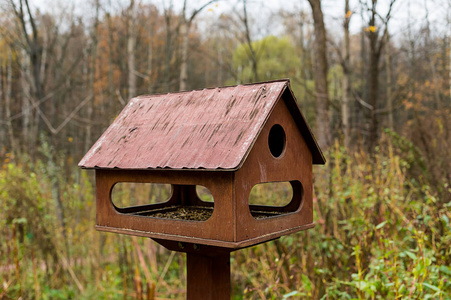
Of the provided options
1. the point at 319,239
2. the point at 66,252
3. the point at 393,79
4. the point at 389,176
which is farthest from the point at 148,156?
the point at 393,79

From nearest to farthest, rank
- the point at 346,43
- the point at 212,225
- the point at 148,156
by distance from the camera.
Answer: the point at 212,225 < the point at 148,156 < the point at 346,43

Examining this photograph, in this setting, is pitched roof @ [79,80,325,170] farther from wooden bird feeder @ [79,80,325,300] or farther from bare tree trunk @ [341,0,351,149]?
bare tree trunk @ [341,0,351,149]

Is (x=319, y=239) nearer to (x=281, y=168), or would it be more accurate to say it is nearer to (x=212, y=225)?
(x=281, y=168)

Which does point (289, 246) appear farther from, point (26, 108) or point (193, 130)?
point (26, 108)

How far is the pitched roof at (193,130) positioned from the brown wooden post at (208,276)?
50cm

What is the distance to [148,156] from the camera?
1657 millimetres

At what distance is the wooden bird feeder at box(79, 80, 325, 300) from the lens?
4.86 ft

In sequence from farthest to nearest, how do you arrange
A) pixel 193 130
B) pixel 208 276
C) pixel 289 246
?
pixel 289 246 < pixel 208 276 < pixel 193 130

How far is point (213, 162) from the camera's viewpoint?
56.6 inches

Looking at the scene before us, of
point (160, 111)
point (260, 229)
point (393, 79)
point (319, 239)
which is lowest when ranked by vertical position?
point (319, 239)

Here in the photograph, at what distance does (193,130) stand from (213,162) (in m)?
0.26

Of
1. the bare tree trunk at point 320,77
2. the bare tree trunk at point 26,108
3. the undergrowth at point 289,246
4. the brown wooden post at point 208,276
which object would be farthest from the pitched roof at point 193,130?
the bare tree trunk at point 26,108

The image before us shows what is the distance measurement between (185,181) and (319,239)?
224 centimetres

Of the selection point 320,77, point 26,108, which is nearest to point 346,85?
point 320,77
